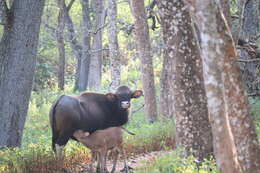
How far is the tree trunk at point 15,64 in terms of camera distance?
1107cm

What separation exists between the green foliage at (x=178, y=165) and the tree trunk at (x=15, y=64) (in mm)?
3965

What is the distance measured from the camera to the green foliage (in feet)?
22.3

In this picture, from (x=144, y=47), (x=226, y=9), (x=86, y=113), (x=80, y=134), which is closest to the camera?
(x=226, y=9)

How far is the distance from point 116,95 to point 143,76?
5.01 meters

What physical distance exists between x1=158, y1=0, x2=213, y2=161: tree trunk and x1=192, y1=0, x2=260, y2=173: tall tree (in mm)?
1569

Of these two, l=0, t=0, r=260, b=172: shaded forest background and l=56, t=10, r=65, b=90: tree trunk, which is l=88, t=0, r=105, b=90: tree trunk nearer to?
l=0, t=0, r=260, b=172: shaded forest background

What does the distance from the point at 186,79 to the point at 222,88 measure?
276cm

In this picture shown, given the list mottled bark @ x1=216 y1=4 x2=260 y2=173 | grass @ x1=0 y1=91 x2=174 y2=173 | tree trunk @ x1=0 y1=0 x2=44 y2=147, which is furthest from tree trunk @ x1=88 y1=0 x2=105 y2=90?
mottled bark @ x1=216 y1=4 x2=260 y2=173

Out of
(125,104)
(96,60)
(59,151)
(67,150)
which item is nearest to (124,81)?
(96,60)

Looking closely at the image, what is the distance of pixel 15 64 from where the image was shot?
11.1 meters

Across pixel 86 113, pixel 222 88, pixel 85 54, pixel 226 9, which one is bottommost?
pixel 86 113

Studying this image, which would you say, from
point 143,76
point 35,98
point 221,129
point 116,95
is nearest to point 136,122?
point 143,76

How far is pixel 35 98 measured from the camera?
83.9 ft

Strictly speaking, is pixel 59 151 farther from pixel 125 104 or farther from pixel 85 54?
pixel 85 54
